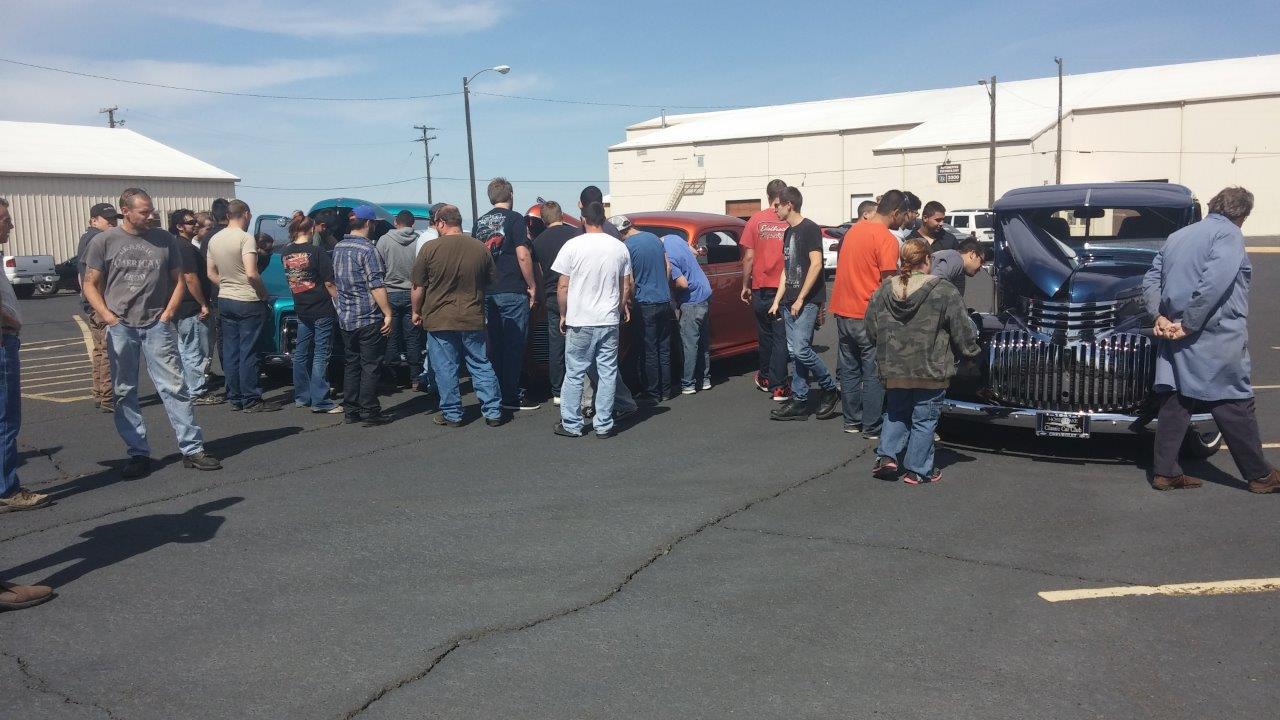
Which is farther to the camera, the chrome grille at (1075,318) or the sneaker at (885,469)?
the chrome grille at (1075,318)

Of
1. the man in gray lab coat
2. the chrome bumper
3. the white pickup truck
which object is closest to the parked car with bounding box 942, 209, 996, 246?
the white pickup truck

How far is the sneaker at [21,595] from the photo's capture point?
14.7 ft

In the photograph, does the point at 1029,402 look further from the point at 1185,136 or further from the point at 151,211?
the point at 1185,136

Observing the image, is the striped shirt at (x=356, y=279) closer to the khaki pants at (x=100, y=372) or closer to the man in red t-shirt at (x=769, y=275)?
the khaki pants at (x=100, y=372)

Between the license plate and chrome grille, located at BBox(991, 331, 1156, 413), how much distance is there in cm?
12

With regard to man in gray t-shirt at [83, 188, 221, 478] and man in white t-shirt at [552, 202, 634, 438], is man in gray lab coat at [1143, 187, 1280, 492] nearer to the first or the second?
man in white t-shirt at [552, 202, 634, 438]

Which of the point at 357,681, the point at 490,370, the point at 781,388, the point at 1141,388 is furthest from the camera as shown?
the point at 781,388

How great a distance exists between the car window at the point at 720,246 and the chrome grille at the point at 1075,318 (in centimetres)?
402

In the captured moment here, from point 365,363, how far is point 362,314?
426mm

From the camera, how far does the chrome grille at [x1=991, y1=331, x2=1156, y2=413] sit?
664 cm

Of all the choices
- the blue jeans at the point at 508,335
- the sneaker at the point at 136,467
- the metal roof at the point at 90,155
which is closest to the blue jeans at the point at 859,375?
the blue jeans at the point at 508,335

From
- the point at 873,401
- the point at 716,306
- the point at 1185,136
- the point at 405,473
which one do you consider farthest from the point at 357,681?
the point at 1185,136

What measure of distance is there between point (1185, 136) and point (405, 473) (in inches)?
1815

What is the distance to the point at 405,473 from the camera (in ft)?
22.8
